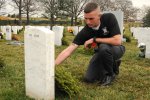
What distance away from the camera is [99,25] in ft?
19.2

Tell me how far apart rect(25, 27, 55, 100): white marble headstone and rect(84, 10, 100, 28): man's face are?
1029 mm

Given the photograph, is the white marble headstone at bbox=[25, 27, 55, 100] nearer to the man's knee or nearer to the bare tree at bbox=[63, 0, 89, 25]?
the man's knee

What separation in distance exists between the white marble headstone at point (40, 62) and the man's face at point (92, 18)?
3.38 feet

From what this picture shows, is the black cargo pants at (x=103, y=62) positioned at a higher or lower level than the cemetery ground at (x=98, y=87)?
higher

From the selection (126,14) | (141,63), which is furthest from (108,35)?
(126,14)

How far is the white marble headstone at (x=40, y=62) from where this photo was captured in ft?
14.9

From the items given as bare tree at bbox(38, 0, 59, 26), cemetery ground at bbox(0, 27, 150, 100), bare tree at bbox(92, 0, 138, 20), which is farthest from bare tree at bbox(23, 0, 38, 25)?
cemetery ground at bbox(0, 27, 150, 100)

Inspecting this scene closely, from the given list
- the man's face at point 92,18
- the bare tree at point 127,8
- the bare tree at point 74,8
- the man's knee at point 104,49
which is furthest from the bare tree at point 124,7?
the man's face at point 92,18

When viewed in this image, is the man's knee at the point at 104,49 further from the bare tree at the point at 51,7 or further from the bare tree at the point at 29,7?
the bare tree at the point at 29,7

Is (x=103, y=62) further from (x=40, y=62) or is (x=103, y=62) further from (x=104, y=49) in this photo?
(x=40, y=62)

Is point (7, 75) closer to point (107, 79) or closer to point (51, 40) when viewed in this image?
point (107, 79)

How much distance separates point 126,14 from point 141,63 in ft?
206

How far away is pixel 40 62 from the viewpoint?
464cm

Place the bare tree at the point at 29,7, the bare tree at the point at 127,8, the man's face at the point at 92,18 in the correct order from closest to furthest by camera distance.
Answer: the man's face at the point at 92,18 → the bare tree at the point at 29,7 → the bare tree at the point at 127,8
